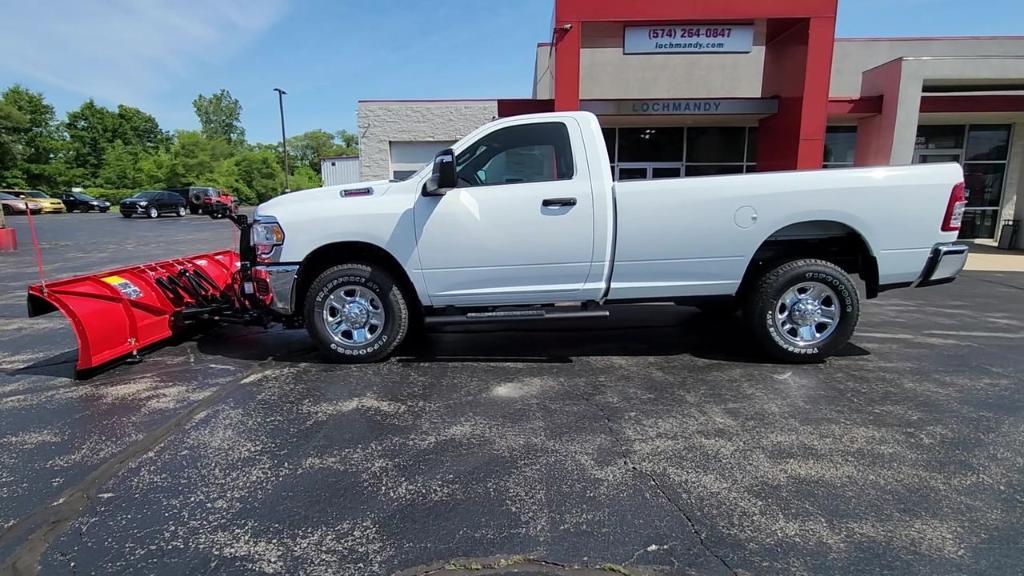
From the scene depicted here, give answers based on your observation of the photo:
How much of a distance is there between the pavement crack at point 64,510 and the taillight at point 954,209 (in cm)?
629

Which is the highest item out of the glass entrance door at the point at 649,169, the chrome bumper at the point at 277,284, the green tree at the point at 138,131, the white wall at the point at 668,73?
the green tree at the point at 138,131

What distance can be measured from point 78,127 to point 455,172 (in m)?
80.0

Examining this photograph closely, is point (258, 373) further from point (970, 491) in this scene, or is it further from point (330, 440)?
point (970, 491)

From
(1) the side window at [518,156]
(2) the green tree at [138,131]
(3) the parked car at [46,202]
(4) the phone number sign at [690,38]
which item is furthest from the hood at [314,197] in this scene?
(2) the green tree at [138,131]

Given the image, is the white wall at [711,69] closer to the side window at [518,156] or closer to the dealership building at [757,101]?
the dealership building at [757,101]

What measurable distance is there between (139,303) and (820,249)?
6.46 meters

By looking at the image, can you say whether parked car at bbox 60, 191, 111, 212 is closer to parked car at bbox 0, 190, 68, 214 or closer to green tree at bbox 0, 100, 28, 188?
parked car at bbox 0, 190, 68, 214

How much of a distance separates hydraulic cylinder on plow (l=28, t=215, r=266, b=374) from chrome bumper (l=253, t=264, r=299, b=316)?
6.2 inches

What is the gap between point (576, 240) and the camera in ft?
16.0

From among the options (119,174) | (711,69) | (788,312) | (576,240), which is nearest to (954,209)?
(788,312)

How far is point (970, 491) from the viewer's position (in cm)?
297

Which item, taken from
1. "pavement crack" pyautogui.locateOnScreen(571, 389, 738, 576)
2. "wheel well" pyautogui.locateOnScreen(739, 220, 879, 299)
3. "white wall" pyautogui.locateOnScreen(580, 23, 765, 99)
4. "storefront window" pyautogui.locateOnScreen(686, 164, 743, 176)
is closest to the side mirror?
"pavement crack" pyautogui.locateOnScreen(571, 389, 738, 576)

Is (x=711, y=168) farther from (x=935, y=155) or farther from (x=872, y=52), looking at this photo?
(x=935, y=155)

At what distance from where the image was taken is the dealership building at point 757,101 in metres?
10.7
